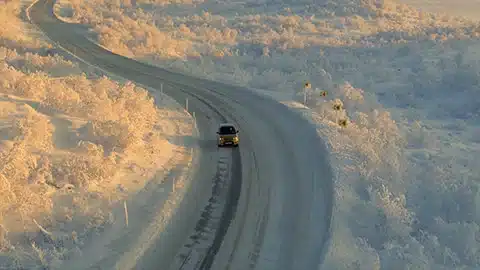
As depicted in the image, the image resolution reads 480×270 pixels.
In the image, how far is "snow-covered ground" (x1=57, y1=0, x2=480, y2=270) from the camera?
16.5 m

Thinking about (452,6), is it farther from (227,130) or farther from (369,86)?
(227,130)

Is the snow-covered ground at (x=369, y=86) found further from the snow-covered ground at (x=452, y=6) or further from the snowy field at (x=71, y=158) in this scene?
the snow-covered ground at (x=452, y=6)

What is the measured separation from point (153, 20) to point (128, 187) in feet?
179

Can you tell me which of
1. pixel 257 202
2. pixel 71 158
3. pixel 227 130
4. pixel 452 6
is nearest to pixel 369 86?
pixel 227 130

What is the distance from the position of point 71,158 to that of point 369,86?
31.2 m

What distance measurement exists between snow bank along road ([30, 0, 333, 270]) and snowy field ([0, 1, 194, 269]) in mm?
2101

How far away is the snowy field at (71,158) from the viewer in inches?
601

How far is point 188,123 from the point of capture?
2930 centimetres

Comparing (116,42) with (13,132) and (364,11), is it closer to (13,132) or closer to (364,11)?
(13,132)

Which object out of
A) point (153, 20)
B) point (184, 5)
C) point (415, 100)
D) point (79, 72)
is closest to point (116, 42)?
point (79, 72)

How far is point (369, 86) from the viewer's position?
42906 mm

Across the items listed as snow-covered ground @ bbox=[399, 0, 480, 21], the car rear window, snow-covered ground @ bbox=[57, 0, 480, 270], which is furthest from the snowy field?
snow-covered ground @ bbox=[399, 0, 480, 21]

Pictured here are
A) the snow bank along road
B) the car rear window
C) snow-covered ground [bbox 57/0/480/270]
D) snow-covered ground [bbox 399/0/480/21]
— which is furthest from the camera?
snow-covered ground [bbox 399/0/480/21]

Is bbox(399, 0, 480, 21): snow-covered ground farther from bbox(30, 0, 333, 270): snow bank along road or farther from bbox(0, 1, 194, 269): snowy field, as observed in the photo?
bbox(0, 1, 194, 269): snowy field
